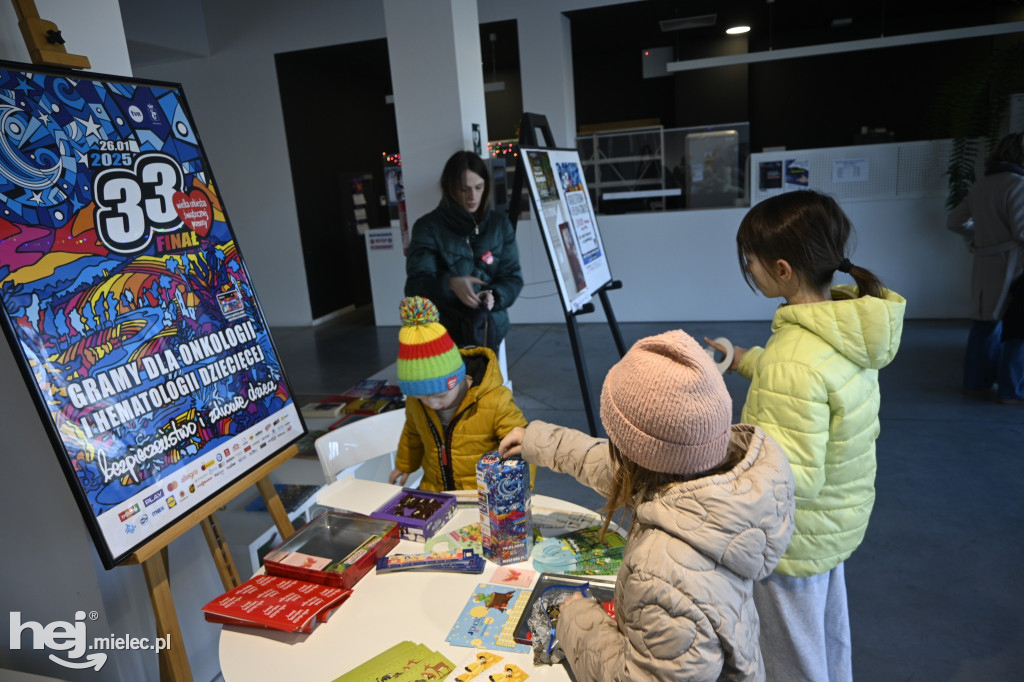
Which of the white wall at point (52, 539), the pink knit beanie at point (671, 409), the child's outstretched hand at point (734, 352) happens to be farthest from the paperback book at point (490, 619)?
the white wall at point (52, 539)

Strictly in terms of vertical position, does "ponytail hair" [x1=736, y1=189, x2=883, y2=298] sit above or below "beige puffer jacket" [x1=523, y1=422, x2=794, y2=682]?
above

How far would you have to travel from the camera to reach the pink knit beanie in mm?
964

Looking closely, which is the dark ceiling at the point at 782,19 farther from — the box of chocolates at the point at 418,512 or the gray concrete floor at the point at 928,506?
the box of chocolates at the point at 418,512

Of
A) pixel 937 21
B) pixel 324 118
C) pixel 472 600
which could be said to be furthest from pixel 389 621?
pixel 937 21

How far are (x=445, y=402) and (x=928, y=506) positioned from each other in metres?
2.39

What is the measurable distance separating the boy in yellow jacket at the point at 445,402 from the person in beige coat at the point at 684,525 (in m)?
0.83

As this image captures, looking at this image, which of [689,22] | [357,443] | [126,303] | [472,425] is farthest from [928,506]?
[689,22]

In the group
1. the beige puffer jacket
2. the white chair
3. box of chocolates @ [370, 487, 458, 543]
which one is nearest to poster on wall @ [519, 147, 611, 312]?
the white chair

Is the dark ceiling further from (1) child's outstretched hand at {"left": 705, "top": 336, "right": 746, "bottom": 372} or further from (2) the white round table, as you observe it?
(2) the white round table

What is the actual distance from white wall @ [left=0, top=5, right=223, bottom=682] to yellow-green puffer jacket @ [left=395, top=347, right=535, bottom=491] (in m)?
0.87

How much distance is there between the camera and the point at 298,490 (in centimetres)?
258

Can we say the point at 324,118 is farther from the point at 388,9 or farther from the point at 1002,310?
the point at 1002,310

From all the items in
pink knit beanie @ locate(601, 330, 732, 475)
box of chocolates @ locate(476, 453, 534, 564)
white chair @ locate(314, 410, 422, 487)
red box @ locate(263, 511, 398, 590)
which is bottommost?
white chair @ locate(314, 410, 422, 487)

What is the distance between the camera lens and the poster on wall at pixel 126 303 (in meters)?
1.33
